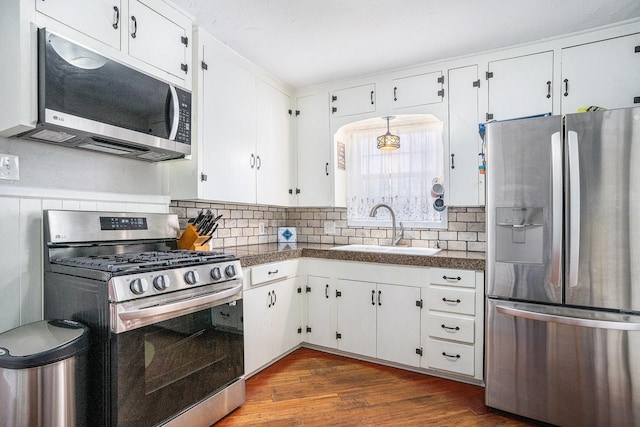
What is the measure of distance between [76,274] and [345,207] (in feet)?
7.61

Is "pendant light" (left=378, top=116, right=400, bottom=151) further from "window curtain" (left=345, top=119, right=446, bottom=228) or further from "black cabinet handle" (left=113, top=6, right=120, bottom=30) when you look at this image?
"black cabinet handle" (left=113, top=6, right=120, bottom=30)

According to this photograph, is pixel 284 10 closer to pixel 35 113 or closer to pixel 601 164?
pixel 35 113

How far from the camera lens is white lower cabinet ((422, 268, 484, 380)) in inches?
91.0

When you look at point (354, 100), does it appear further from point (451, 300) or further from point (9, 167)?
point (9, 167)

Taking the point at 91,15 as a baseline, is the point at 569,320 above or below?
below

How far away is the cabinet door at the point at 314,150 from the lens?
3.29m

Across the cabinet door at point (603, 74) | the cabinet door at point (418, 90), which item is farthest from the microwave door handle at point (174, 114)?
the cabinet door at point (603, 74)

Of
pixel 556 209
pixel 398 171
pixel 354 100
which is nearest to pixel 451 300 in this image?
pixel 556 209

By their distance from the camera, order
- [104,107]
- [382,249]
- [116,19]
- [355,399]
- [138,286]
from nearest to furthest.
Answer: [138,286]
[104,107]
[116,19]
[355,399]
[382,249]

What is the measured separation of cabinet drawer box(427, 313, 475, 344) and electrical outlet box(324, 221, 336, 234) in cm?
135

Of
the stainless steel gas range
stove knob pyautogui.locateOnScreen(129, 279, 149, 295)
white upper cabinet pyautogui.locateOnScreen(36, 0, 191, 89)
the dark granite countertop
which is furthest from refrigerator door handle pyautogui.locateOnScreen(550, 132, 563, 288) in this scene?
white upper cabinet pyautogui.locateOnScreen(36, 0, 191, 89)

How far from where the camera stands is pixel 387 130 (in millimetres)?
3244

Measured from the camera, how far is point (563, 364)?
185cm

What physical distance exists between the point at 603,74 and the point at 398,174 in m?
1.60
